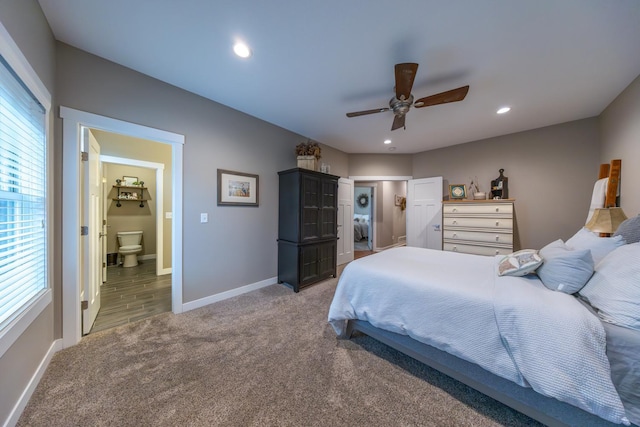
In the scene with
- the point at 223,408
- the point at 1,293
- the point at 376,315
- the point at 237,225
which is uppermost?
the point at 237,225

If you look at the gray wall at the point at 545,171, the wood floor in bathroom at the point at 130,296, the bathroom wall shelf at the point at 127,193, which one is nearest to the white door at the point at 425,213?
the gray wall at the point at 545,171

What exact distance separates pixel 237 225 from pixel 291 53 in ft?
6.97

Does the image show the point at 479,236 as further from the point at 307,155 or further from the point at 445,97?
the point at 307,155

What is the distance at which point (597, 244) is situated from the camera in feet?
5.40

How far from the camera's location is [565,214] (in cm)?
328

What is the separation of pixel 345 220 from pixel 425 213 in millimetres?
1629

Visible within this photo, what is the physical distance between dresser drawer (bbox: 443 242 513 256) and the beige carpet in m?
2.64

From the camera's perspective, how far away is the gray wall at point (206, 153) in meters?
1.99

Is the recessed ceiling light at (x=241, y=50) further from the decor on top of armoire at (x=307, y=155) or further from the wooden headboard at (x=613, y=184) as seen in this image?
the wooden headboard at (x=613, y=184)

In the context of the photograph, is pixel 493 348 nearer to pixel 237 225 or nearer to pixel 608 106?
pixel 237 225

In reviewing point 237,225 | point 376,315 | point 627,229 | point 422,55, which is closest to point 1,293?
point 237,225

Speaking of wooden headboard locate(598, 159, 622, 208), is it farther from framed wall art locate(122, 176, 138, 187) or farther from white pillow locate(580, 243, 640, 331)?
framed wall art locate(122, 176, 138, 187)

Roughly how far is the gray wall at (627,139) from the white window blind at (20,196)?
4.90m

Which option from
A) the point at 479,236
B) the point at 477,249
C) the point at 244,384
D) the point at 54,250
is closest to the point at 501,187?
the point at 479,236
